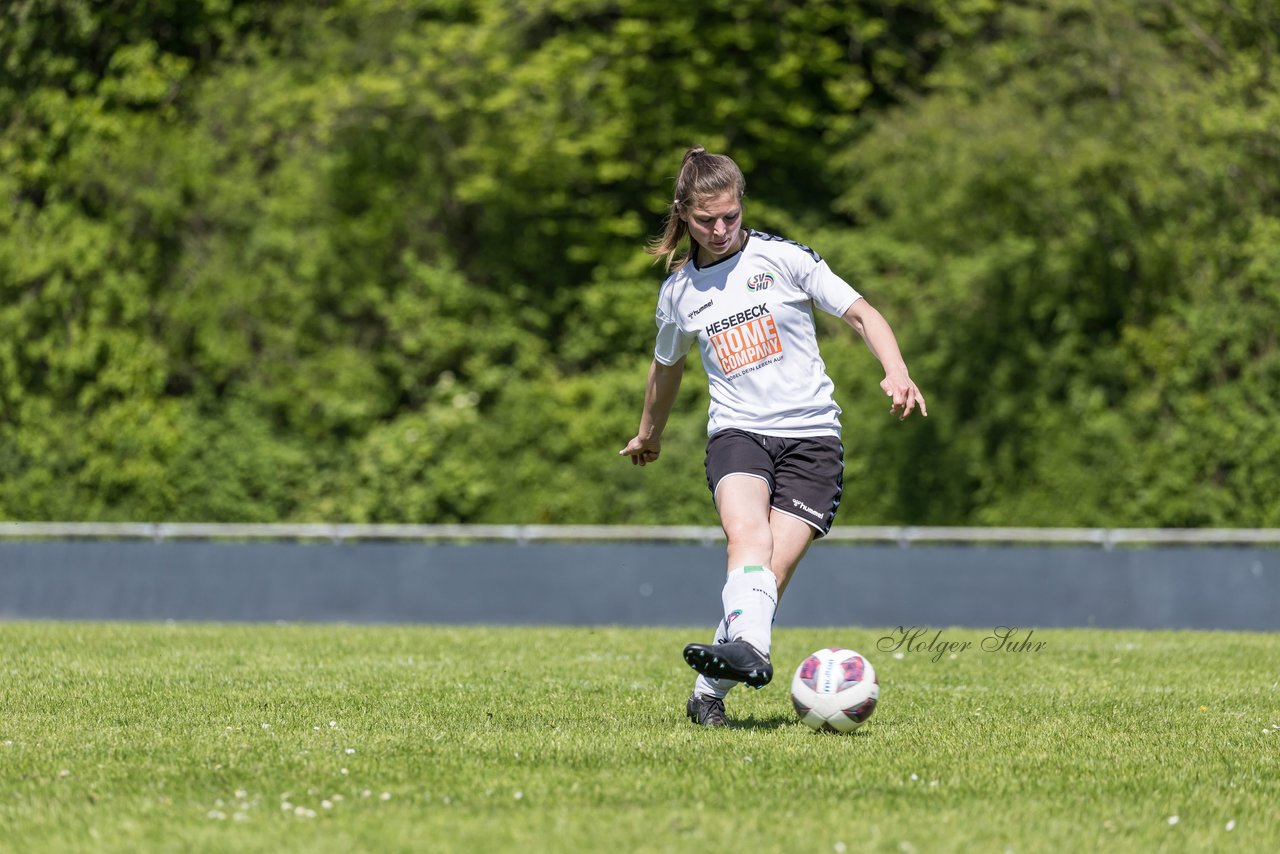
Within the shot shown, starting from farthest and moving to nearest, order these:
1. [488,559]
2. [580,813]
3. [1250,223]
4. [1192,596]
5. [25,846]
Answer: [1250,223] → [488,559] → [1192,596] → [580,813] → [25,846]

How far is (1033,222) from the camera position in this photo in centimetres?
2147

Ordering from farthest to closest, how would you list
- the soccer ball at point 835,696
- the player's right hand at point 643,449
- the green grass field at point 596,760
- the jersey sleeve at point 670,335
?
the player's right hand at point 643,449 < the jersey sleeve at point 670,335 < the soccer ball at point 835,696 < the green grass field at point 596,760

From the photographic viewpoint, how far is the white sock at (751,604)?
554 cm

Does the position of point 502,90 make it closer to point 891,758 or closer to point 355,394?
point 355,394

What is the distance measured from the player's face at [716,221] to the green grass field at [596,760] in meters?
1.86

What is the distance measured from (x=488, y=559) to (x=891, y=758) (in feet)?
42.5

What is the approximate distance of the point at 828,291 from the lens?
238 inches

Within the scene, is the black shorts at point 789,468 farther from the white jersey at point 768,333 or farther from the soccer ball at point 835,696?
the soccer ball at point 835,696

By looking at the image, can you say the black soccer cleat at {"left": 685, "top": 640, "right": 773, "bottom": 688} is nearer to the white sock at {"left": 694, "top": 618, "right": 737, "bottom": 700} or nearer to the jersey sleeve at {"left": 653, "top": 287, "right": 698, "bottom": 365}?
the white sock at {"left": 694, "top": 618, "right": 737, "bottom": 700}

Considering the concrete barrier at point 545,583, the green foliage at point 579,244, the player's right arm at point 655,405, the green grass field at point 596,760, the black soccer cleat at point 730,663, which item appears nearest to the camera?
the green grass field at point 596,760

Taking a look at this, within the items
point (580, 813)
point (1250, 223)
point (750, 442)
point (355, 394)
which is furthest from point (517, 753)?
point (355, 394)

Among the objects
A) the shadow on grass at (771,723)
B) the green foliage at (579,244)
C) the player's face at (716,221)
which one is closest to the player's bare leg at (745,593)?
the shadow on grass at (771,723)

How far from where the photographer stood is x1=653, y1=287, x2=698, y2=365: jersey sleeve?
6316mm
